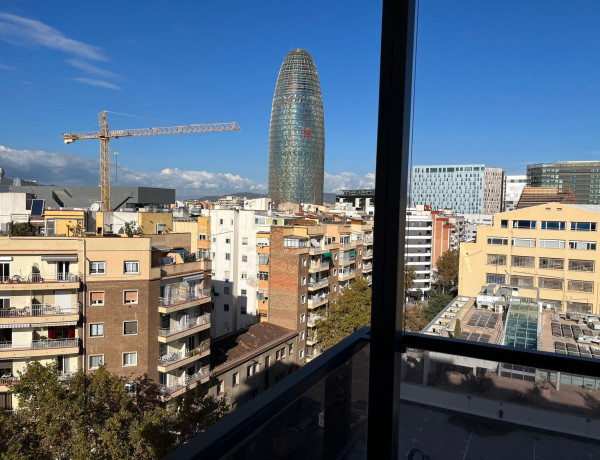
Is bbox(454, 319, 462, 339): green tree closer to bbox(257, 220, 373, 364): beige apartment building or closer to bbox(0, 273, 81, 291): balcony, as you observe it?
bbox(0, 273, 81, 291): balcony

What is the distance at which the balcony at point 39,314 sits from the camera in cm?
650

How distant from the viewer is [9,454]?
4.38 m

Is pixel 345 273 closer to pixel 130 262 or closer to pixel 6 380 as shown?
pixel 130 262

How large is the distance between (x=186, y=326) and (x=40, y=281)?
2328mm

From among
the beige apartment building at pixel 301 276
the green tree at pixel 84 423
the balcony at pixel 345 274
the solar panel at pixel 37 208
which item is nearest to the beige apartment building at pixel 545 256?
the green tree at pixel 84 423

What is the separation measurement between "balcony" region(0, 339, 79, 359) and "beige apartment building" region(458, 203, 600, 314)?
6754mm

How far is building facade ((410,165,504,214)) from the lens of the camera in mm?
1218

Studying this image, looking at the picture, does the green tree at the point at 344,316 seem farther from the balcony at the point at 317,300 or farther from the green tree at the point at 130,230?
the green tree at the point at 130,230

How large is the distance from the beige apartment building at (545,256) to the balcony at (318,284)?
32.3 ft

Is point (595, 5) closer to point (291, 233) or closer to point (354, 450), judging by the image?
point (354, 450)

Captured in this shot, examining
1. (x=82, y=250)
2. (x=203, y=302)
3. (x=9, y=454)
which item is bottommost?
(x=9, y=454)

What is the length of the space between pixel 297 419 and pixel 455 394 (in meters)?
0.43

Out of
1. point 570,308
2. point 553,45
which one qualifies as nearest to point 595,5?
point 553,45

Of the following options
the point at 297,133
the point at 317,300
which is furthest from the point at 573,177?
the point at 297,133
